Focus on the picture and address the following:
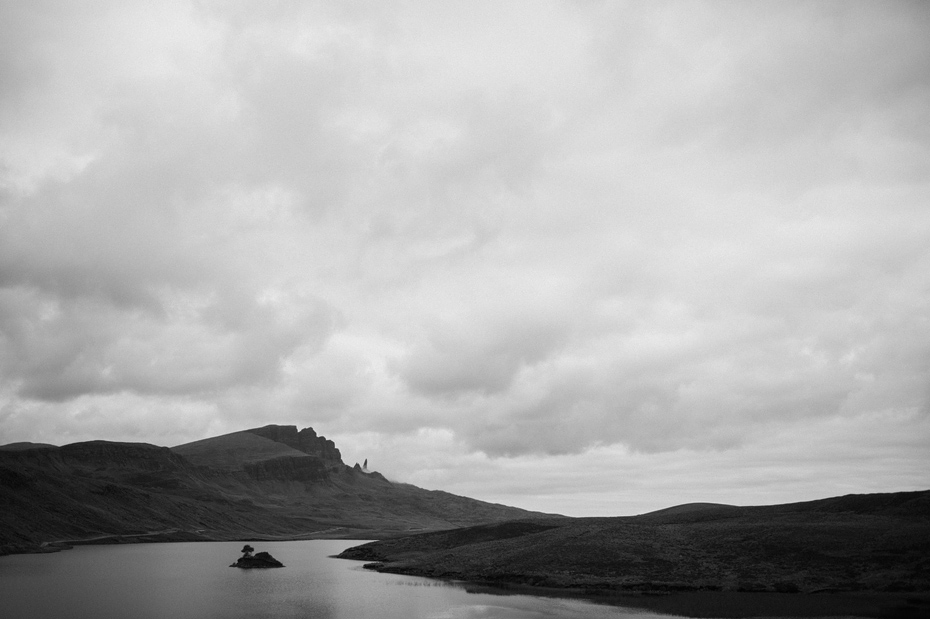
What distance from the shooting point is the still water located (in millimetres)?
80688

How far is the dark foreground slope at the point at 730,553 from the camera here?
96188mm

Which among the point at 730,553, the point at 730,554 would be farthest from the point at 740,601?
the point at 730,553

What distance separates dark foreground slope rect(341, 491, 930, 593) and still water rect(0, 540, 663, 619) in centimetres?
1544

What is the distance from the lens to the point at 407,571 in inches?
5246

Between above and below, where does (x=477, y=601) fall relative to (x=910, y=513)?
below

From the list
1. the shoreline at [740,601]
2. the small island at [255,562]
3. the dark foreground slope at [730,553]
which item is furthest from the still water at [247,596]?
the dark foreground slope at [730,553]

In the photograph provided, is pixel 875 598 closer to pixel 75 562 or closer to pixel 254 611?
pixel 254 611

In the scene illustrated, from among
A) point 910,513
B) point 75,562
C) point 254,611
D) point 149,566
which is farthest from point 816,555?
point 75,562

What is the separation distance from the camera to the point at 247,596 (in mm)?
97625

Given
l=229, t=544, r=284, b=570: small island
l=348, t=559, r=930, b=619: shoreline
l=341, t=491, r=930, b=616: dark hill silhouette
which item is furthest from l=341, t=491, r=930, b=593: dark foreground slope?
l=229, t=544, r=284, b=570: small island

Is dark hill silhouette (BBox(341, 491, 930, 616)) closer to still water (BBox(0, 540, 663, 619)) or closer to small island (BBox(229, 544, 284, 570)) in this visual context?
still water (BBox(0, 540, 663, 619))

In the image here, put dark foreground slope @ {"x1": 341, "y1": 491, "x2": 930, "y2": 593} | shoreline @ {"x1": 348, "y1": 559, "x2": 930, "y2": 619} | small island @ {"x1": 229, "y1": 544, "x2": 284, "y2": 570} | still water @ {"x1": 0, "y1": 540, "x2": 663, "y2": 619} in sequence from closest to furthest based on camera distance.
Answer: shoreline @ {"x1": 348, "y1": 559, "x2": 930, "y2": 619} < still water @ {"x1": 0, "y1": 540, "x2": 663, "y2": 619} < dark foreground slope @ {"x1": 341, "y1": 491, "x2": 930, "y2": 593} < small island @ {"x1": 229, "y1": 544, "x2": 284, "y2": 570}

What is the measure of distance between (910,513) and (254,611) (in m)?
110

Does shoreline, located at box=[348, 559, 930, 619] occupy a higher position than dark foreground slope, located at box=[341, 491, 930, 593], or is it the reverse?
dark foreground slope, located at box=[341, 491, 930, 593]
